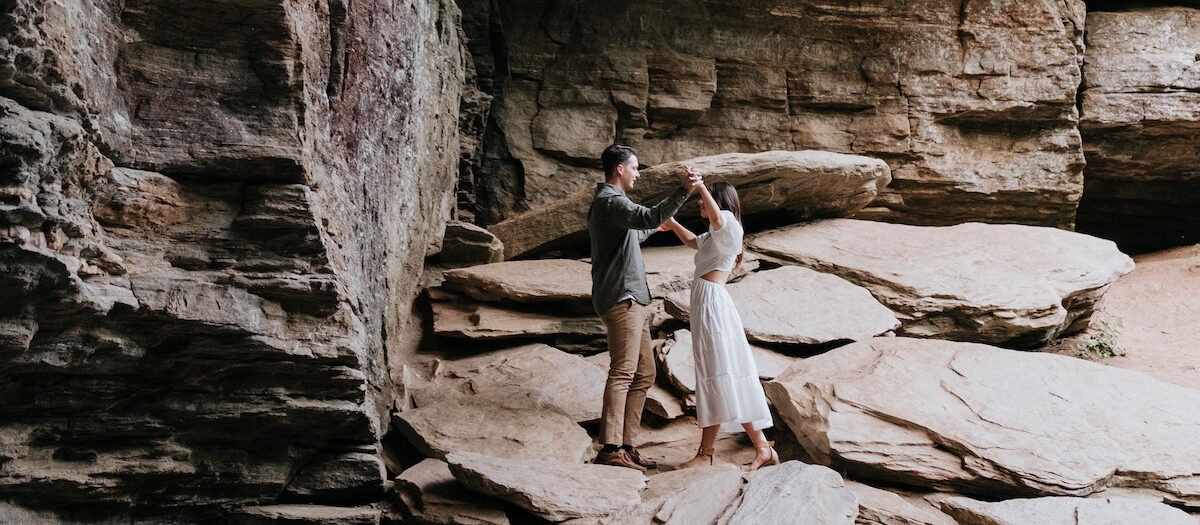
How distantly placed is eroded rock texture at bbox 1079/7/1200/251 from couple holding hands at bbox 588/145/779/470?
866 centimetres

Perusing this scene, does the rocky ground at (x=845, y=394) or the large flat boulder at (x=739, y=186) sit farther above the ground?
the large flat boulder at (x=739, y=186)

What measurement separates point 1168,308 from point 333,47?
33.5ft

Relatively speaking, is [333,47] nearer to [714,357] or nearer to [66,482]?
[66,482]

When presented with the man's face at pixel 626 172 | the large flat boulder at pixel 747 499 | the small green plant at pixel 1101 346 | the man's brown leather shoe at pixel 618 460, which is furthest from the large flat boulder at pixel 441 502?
the small green plant at pixel 1101 346

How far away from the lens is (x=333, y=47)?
4758 millimetres

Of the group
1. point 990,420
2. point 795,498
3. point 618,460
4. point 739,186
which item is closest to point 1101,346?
point 990,420

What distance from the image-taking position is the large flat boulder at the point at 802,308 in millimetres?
7145

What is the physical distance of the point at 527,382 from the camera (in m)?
6.49

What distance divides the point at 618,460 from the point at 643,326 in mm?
988

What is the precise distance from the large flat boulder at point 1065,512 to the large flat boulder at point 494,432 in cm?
247

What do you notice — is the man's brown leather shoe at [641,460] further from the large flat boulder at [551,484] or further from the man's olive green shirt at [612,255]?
the man's olive green shirt at [612,255]

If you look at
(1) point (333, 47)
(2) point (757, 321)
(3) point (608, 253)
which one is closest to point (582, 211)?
(2) point (757, 321)

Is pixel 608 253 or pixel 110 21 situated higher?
pixel 110 21

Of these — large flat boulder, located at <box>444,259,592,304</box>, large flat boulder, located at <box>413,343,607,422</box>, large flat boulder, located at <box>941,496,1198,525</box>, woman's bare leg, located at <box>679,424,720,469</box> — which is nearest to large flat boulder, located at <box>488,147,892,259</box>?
large flat boulder, located at <box>444,259,592,304</box>
